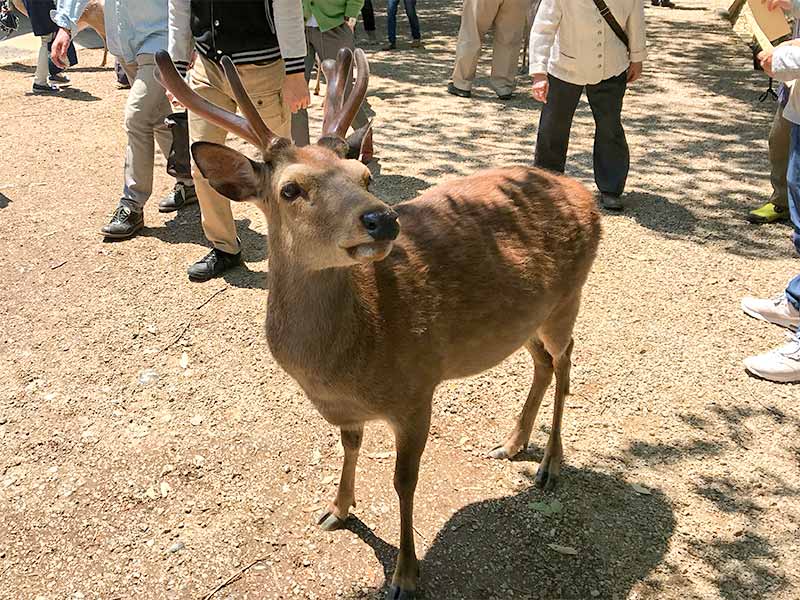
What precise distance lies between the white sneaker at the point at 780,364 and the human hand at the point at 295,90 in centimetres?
358

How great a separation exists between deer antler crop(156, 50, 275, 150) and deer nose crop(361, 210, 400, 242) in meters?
0.75

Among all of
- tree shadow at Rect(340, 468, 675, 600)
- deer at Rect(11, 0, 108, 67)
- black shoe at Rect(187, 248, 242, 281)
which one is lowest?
tree shadow at Rect(340, 468, 675, 600)

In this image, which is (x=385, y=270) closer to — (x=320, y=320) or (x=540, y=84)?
(x=320, y=320)

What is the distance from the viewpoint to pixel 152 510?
3.60 metres

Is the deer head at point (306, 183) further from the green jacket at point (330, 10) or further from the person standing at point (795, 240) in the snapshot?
the green jacket at point (330, 10)

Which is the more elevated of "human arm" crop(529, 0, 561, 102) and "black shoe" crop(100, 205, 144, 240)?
"human arm" crop(529, 0, 561, 102)

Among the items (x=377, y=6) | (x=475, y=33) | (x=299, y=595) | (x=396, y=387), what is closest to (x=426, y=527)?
(x=299, y=595)

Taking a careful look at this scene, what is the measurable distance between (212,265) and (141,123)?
1543mm

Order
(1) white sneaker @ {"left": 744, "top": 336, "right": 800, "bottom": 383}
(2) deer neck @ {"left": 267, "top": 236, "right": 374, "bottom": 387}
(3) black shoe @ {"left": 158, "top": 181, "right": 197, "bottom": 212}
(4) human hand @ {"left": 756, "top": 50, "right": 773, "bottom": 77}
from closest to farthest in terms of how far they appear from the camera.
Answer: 1. (2) deer neck @ {"left": 267, "top": 236, "right": 374, "bottom": 387}
2. (4) human hand @ {"left": 756, "top": 50, "right": 773, "bottom": 77}
3. (1) white sneaker @ {"left": 744, "top": 336, "right": 800, "bottom": 383}
4. (3) black shoe @ {"left": 158, "top": 181, "right": 197, "bottom": 212}

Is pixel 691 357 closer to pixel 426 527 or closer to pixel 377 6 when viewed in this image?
pixel 426 527

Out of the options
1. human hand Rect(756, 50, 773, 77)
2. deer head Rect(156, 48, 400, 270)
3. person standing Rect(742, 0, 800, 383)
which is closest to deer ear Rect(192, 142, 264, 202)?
deer head Rect(156, 48, 400, 270)

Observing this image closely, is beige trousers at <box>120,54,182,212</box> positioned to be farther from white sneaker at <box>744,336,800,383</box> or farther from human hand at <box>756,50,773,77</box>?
white sneaker at <box>744,336,800,383</box>

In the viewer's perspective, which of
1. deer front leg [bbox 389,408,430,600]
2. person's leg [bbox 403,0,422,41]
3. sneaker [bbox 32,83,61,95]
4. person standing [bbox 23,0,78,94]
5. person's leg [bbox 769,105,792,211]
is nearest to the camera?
deer front leg [bbox 389,408,430,600]

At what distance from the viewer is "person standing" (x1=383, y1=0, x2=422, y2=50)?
13.0 m
